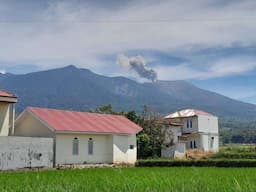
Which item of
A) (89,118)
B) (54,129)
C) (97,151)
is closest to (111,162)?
(97,151)

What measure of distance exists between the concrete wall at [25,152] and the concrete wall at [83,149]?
1.35 metres

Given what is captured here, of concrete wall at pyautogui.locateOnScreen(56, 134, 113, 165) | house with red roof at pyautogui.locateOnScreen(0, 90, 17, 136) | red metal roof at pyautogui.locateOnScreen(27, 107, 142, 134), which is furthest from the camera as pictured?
red metal roof at pyautogui.locateOnScreen(27, 107, 142, 134)

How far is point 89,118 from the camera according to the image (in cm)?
3619

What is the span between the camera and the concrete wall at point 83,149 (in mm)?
30734

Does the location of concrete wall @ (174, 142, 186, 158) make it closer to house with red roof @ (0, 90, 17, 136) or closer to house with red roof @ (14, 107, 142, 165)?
house with red roof @ (14, 107, 142, 165)

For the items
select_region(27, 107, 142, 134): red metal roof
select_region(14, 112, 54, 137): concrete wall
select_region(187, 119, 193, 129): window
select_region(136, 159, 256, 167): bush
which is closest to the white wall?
select_region(187, 119, 193, 129): window

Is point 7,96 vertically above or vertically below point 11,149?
above

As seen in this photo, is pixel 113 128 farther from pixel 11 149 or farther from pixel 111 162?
pixel 11 149

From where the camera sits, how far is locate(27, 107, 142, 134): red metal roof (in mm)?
31547

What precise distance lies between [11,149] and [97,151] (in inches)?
361

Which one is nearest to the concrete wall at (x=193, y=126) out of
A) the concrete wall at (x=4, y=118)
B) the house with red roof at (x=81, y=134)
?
the house with red roof at (x=81, y=134)

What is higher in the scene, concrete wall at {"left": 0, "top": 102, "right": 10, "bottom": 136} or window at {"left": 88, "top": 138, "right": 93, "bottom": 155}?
concrete wall at {"left": 0, "top": 102, "right": 10, "bottom": 136}

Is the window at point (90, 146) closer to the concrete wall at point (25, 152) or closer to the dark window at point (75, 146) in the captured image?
the dark window at point (75, 146)

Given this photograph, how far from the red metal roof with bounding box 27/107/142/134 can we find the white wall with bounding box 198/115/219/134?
21122 millimetres
